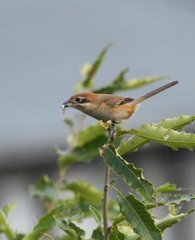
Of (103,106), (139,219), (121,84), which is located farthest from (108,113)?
(139,219)

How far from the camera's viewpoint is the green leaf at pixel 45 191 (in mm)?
2389

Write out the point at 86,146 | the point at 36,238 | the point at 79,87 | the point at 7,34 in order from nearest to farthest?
the point at 36,238, the point at 86,146, the point at 79,87, the point at 7,34

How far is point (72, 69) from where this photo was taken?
7680 millimetres

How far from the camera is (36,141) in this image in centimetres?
746

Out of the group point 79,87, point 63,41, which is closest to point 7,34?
point 63,41

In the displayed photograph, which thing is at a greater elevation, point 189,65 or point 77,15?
point 77,15

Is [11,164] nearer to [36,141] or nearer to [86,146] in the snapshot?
[36,141]

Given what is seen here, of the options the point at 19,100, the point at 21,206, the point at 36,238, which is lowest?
the point at 36,238

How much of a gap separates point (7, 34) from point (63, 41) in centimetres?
83

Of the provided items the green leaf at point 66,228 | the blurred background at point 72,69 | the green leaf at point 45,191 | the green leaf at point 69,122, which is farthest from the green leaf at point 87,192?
the blurred background at point 72,69

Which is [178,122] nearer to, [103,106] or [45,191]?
[103,106]

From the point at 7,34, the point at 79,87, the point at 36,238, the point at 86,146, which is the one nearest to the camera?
the point at 36,238

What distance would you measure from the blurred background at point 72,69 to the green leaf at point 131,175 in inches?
216

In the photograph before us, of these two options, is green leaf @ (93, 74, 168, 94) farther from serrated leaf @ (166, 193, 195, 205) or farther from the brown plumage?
serrated leaf @ (166, 193, 195, 205)
